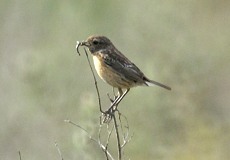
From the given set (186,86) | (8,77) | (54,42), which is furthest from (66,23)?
(186,86)

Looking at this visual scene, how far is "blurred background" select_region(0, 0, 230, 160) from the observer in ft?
52.3

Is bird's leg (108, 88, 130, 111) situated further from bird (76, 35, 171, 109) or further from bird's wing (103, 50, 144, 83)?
bird's wing (103, 50, 144, 83)

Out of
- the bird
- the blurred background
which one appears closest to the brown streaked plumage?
the bird

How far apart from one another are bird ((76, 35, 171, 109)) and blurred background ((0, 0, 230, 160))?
0.38 m

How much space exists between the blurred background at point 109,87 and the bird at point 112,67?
38 cm

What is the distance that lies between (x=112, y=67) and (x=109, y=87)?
4.54 metres

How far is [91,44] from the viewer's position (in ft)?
42.3

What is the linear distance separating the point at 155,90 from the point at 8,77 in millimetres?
2508

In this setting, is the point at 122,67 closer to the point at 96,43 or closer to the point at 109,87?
the point at 96,43

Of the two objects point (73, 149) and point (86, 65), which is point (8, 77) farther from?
point (73, 149)

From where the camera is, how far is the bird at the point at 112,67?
12.8 metres

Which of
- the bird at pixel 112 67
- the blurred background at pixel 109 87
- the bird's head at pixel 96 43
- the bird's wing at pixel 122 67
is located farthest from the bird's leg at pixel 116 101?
the bird's head at pixel 96 43

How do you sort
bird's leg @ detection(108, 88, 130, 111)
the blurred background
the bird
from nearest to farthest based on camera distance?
1. bird's leg @ detection(108, 88, 130, 111)
2. the bird
3. the blurred background

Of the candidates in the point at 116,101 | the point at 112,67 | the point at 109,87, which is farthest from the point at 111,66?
the point at 109,87
